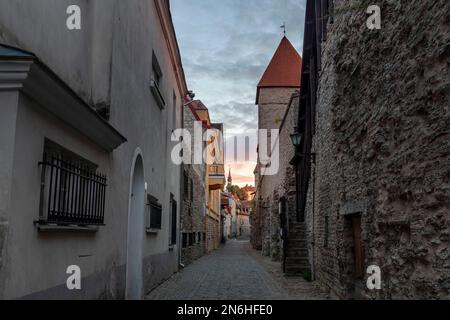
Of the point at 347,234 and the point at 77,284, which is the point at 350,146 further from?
the point at 77,284

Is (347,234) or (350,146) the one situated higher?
(350,146)

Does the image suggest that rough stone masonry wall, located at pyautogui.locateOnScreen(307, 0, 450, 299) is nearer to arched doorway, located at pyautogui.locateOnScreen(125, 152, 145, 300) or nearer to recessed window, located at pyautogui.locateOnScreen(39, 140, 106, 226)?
recessed window, located at pyautogui.locateOnScreen(39, 140, 106, 226)

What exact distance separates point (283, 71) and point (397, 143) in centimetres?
3650

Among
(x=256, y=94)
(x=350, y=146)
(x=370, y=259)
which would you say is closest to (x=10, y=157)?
(x=370, y=259)

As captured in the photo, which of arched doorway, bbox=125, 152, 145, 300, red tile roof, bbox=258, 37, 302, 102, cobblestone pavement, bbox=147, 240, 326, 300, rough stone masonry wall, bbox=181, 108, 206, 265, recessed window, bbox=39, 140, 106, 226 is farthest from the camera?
red tile roof, bbox=258, 37, 302, 102

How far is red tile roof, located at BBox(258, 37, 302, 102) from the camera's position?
40312mm

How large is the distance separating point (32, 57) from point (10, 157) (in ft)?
2.62

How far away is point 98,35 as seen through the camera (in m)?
6.64

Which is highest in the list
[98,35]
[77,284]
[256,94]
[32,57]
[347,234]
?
[256,94]

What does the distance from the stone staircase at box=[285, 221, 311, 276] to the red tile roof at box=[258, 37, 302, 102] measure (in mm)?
26145

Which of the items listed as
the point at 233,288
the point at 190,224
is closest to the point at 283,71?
the point at 190,224

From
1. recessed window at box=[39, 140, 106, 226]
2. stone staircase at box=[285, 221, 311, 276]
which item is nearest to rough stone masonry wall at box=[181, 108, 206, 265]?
stone staircase at box=[285, 221, 311, 276]

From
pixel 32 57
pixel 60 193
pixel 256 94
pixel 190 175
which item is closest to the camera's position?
pixel 32 57

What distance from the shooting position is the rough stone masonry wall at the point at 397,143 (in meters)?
4.29
